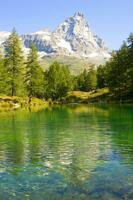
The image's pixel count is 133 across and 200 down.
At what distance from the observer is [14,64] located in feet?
352

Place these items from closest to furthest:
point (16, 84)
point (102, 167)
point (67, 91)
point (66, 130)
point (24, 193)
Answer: point (24, 193), point (102, 167), point (66, 130), point (16, 84), point (67, 91)

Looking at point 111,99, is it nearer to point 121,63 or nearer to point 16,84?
point 121,63

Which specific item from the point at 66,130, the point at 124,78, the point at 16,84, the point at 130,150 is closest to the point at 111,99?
the point at 124,78

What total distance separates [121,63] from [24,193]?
116 m

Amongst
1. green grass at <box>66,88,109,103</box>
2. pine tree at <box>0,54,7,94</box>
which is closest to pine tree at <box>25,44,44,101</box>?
pine tree at <box>0,54,7,94</box>

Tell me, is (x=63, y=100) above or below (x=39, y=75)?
below

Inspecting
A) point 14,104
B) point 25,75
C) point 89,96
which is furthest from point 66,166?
point 89,96

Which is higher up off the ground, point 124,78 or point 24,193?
point 124,78

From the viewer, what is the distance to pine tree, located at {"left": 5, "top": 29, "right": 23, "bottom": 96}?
345 ft

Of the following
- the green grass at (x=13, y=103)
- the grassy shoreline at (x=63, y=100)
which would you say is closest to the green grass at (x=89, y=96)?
the grassy shoreline at (x=63, y=100)

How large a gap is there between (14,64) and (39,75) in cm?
1537

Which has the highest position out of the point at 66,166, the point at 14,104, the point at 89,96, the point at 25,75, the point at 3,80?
the point at 25,75

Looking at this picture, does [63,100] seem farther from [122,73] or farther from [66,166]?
[66,166]

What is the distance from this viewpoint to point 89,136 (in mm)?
36406
